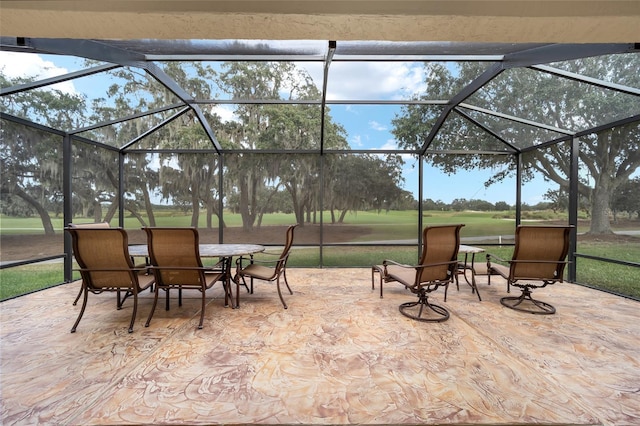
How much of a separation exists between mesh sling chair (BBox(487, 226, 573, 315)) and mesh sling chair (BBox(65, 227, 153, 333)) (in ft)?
14.0

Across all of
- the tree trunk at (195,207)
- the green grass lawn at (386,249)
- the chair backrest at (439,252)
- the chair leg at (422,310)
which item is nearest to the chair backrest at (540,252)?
the chair backrest at (439,252)

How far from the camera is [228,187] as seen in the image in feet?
22.0

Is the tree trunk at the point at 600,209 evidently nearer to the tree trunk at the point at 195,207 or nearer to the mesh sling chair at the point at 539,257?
the mesh sling chair at the point at 539,257

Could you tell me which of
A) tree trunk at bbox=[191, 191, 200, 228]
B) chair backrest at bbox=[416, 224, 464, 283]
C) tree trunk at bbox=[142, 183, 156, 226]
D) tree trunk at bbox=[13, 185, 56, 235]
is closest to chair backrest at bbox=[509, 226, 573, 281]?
chair backrest at bbox=[416, 224, 464, 283]

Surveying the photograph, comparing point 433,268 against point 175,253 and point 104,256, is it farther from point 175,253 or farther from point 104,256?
point 104,256

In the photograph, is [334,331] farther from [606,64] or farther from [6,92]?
[606,64]

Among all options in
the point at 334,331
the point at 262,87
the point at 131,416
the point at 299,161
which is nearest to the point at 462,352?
the point at 334,331

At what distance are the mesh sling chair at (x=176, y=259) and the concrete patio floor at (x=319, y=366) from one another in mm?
435

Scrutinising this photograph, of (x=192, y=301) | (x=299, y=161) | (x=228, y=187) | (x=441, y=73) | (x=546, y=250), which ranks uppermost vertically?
(x=441, y=73)

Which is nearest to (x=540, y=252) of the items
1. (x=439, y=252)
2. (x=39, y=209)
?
(x=439, y=252)

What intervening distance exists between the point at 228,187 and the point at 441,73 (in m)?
5.46

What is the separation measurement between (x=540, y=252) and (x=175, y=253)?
14.3 feet

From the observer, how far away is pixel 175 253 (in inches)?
107

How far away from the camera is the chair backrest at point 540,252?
10.3 ft
